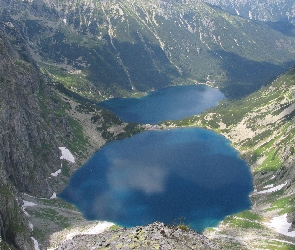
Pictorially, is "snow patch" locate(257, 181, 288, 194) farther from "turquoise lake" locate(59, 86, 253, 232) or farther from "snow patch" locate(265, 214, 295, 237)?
"snow patch" locate(265, 214, 295, 237)

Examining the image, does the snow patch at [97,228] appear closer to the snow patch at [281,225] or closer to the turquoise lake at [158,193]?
the turquoise lake at [158,193]

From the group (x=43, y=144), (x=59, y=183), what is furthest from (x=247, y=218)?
(x=43, y=144)

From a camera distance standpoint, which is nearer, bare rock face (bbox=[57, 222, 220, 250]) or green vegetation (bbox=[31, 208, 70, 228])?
bare rock face (bbox=[57, 222, 220, 250])

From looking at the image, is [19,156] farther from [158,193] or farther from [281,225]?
[281,225]

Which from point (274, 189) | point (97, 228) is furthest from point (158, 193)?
point (274, 189)

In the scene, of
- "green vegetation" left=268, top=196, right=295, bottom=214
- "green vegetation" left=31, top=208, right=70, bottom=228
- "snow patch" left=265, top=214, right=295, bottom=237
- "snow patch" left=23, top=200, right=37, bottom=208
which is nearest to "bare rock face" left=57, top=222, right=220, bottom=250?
"green vegetation" left=31, top=208, right=70, bottom=228

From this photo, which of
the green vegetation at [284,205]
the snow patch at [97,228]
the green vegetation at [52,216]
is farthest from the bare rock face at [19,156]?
the green vegetation at [284,205]
